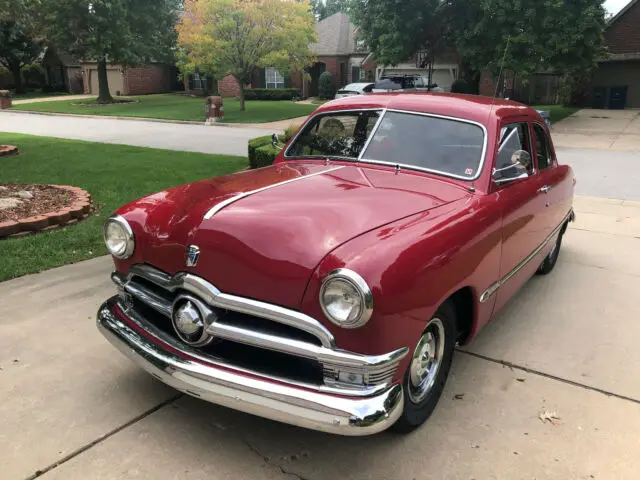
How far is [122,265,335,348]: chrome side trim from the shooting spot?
91.3 inches

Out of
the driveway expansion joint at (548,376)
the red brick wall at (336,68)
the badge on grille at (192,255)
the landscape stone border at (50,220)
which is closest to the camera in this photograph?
the badge on grille at (192,255)

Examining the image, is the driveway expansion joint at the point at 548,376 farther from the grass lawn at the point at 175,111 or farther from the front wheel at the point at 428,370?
the grass lawn at the point at 175,111

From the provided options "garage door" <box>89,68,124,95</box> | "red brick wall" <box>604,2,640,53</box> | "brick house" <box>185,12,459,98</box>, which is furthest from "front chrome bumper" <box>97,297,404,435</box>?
"garage door" <box>89,68,124,95</box>

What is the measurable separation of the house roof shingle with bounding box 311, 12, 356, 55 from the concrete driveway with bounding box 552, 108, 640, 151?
54.1ft

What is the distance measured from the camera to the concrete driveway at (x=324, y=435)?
101 inches

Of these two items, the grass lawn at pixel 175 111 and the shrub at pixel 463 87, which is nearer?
the grass lawn at pixel 175 111

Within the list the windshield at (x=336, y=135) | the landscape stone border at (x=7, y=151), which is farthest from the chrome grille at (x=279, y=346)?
the landscape stone border at (x=7, y=151)

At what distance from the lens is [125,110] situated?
26.1m

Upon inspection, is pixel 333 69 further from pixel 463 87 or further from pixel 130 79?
pixel 130 79

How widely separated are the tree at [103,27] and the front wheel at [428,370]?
93.1 ft

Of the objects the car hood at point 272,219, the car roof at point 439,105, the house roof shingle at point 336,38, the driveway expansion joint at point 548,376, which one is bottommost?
the driveway expansion joint at point 548,376

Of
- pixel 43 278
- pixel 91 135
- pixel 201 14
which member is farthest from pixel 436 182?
pixel 201 14

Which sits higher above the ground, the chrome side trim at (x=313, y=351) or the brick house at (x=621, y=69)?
the brick house at (x=621, y=69)

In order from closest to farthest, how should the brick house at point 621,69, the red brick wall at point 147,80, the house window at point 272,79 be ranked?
the brick house at point 621,69
the red brick wall at point 147,80
the house window at point 272,79
